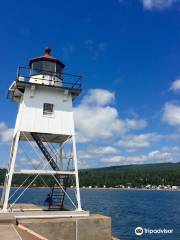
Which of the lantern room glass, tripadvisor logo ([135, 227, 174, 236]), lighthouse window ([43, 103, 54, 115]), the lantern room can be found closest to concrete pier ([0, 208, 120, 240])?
lighthouse window ([43, 103, 54, 115])

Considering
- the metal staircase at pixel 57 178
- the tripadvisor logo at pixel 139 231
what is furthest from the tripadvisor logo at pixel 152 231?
the metal staircase at pixel 57 178

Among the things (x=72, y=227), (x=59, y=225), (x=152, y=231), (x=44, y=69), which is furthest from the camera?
(x=152, y=231)

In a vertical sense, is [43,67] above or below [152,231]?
above

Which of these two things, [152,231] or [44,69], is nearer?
[44,69]

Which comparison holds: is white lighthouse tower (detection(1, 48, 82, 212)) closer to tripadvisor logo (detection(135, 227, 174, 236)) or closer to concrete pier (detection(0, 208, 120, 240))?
concrete pier (detection(0, 208, 120, 240))

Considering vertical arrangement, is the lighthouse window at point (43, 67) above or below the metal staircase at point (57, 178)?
above

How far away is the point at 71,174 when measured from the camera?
25484mm

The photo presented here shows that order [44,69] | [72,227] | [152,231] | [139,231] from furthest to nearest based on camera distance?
[152,231] < [139,231] < [44,69] < [72,227]

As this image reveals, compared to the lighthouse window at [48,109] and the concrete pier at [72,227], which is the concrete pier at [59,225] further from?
the lighthouse window at [48,109]

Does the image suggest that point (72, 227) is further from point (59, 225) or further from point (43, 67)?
point (43, 67)

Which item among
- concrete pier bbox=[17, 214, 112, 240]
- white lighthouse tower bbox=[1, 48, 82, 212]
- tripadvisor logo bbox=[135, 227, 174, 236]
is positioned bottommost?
tripadvisor logo bbox=[135, 227, 174, 236]

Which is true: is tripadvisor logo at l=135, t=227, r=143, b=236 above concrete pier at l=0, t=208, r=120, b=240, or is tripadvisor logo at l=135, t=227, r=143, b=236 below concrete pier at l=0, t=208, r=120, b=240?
below

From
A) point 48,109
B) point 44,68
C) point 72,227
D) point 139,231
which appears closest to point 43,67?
point 44,68

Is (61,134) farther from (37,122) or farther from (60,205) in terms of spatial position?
(60,205)
